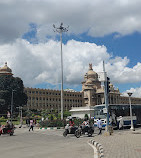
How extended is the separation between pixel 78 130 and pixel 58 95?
89.7m

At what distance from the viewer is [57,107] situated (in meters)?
104

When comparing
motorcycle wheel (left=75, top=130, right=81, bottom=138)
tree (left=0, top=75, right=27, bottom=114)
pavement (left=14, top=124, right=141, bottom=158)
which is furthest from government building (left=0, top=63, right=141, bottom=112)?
pavement (left=14, top=124, right=141, bottom=158)

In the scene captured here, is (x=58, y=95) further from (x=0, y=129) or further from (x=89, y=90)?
(x=0, y=129)

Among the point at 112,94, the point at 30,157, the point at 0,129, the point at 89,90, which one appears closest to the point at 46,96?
the point at 89,90

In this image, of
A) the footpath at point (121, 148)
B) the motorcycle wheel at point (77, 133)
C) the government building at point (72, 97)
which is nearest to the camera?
the footpath at point (121, 148)

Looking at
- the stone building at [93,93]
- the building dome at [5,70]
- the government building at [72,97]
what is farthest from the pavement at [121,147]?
the stone building at [93,93]

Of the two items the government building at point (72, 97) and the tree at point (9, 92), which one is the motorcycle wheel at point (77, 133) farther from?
the government building at point (72, 97)

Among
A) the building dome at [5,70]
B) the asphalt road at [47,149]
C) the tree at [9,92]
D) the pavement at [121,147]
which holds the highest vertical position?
the building dome at [5,70]

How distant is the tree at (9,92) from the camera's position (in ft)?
185

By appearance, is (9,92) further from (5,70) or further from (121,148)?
(121,148)

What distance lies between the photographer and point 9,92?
58125mm

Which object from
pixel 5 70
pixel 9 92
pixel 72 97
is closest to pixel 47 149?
pixel 9 92

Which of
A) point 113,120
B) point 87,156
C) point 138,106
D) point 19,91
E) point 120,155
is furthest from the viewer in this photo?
point 19,91

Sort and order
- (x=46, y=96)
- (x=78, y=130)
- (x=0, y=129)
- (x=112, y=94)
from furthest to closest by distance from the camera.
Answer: (x=112, y=94)
(x=46, y=96)
(x=0, y=129)
(x=78, y=130)
